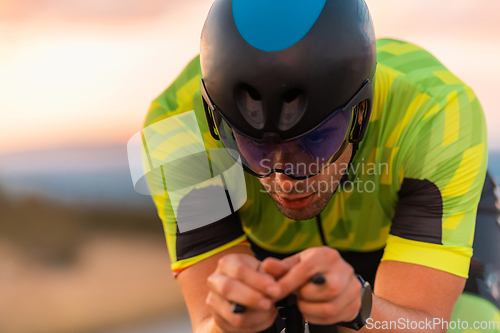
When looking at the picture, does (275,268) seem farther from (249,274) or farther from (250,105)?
(250,105)

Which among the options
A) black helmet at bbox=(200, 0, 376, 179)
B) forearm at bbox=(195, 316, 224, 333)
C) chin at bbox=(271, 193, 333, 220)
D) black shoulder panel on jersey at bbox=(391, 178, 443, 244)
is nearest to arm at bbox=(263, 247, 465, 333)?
black shoulder panel on jersey at bbox=(391, 178, 443, 244)

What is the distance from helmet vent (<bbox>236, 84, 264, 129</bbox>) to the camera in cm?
151

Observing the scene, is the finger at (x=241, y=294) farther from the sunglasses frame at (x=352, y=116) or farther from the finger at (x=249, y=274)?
the sunglasses frame at (x=352, y=116)

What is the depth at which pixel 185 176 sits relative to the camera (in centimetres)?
197

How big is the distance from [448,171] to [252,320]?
1.03m

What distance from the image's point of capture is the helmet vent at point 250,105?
4.94 feet

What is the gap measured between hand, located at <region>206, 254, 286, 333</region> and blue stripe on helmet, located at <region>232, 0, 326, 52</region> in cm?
68

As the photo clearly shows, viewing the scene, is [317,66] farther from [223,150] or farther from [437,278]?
[437,278]

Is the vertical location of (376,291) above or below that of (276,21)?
below

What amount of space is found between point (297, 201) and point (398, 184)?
1.43 feet

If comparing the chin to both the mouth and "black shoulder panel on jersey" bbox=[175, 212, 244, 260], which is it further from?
"black shoulder panel on jersey" bbox=[175, 212, 244, 260]

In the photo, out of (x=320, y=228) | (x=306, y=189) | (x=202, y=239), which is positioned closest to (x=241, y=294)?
(x=306, y=189)

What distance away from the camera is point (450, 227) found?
68.5 inches

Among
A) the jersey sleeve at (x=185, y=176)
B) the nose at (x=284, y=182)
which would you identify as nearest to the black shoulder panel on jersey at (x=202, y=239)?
the jersey sleeve at (x=185, y=176)
